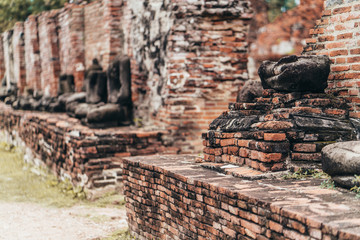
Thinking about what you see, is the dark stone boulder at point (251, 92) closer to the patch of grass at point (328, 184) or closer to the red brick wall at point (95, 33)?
the patch of grass at point (328, 184)

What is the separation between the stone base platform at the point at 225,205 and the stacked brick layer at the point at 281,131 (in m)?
0.18

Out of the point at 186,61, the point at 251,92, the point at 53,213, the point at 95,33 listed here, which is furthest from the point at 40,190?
the point at 95,33

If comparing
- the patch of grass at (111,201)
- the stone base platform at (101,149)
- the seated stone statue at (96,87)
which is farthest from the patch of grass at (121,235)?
the seated stone statue at (96,87)

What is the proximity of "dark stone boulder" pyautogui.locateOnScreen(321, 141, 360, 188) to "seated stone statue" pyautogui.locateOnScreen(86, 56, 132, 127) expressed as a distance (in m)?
4.45

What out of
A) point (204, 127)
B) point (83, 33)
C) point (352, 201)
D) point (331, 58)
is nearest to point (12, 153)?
point (83, 33)

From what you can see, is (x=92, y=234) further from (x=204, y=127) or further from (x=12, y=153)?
(x=12, y=153)

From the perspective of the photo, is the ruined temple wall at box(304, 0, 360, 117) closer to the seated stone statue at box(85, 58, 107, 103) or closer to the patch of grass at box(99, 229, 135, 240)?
the patch of grass at box(99, 229, 135, 240)

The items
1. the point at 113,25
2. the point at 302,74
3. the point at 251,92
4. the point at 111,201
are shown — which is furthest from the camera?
the point at 113,25

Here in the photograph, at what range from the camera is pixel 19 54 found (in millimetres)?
15414

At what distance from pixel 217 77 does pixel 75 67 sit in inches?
220

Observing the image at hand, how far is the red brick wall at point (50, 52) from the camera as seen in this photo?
12023 millimetres

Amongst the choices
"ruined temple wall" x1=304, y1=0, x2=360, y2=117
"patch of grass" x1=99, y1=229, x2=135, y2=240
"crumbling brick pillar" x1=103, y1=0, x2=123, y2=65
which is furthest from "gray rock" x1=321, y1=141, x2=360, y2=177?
"crumbling brick pillar" x1=103, y1=0, x2=123, y2=65

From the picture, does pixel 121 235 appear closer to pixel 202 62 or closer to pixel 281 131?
pixel 281 131

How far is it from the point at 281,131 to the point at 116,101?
463 centimetres
